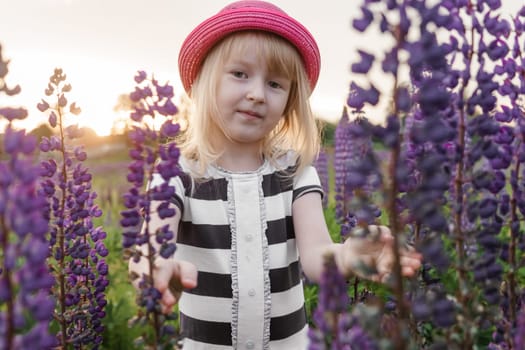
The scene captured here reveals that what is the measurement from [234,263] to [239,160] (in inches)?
18.4

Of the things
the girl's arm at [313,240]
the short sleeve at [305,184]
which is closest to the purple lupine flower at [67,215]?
the girl's arm at [313,240]

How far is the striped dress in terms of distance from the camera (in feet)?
8.18

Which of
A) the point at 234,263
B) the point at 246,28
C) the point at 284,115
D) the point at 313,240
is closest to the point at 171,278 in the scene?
the point at 234,263

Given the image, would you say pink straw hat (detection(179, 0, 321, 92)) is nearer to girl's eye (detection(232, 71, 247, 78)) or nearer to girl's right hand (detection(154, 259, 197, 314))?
girl's eye (detection(232, 71, 247, 78))

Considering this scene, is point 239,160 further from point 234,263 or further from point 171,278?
point 171,278

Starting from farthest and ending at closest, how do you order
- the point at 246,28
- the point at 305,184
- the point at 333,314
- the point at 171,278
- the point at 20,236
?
the point at 305,184, the point at 246,28, the point at 171,278, the point at 333,314, the point at 20,236

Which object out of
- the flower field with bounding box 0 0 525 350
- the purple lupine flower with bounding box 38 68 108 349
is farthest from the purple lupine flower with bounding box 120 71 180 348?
the purple lupine flower with bounding box 38 68 108 349

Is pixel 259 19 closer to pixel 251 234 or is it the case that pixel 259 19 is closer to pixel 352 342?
pixel 251 234

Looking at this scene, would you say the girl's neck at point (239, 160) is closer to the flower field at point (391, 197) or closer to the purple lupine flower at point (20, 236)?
the flower field at point (391, 197)

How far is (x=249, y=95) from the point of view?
239 centimetres

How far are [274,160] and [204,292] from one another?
660 millimetres

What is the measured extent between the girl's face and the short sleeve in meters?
0.31

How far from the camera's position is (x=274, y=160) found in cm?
275

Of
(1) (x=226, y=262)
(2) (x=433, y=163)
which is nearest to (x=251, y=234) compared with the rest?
(1) (x=226, y=262)
